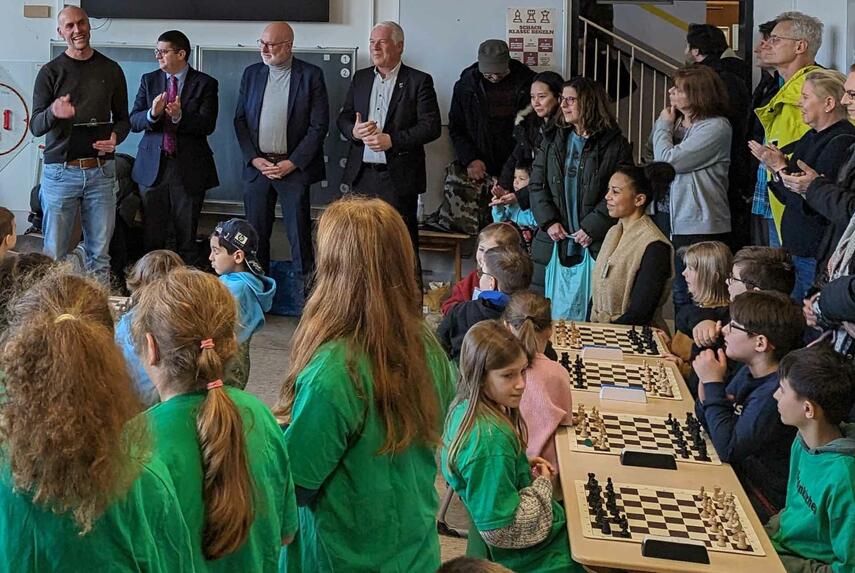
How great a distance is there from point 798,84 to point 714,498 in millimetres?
3064

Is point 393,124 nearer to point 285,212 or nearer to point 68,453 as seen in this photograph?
point 285,212

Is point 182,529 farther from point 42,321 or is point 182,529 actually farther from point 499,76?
point 499,76

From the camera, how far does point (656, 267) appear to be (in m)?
4.41

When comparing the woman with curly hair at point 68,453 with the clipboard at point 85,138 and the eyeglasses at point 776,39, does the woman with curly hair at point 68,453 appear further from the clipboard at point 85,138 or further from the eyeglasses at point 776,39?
the clipboard at point 85,138

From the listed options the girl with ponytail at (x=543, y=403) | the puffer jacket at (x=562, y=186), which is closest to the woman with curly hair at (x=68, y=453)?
the girl with ponytail at (x=543, y=403)

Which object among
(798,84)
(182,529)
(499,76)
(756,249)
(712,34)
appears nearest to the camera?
(182,529)

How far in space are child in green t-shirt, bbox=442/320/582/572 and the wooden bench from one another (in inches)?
158

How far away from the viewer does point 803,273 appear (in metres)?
4.50

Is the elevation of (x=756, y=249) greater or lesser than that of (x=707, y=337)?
greater

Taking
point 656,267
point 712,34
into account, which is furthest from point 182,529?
point 712,34

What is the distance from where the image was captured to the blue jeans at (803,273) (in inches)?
175

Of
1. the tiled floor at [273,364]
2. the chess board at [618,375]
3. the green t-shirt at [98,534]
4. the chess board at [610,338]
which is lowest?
the tiled floor at [273,364]

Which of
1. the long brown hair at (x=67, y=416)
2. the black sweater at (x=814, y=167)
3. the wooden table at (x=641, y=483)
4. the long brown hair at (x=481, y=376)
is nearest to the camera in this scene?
the long brown hair at (x=67, y=416)

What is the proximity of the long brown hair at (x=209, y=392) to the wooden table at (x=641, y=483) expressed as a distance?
0.82m
